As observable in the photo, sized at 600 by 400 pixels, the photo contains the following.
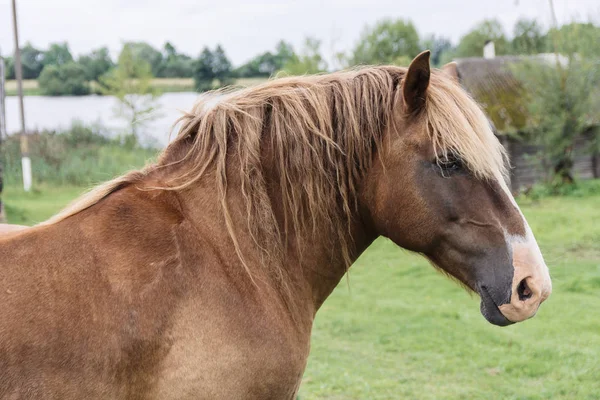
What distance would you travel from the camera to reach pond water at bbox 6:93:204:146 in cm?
2689

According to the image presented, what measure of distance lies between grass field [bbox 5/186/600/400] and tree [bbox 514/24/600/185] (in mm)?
9671

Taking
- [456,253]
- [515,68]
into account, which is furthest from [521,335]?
[515,68]

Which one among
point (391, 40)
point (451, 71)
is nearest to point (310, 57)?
point (391, 40)

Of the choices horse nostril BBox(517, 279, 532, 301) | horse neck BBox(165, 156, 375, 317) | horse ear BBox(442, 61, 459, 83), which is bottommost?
horse nostril BBox(517, 279, 532, 301)

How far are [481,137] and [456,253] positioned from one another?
0.47 m

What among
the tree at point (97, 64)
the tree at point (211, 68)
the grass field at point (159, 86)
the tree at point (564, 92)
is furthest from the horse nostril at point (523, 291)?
the tree at point (97, 64)

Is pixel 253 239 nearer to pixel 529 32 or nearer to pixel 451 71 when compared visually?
pixel 451 71

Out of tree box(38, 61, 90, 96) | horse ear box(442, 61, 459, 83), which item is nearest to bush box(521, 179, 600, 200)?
horse ear box(442, 61, 459, 83)

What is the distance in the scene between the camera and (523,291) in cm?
213

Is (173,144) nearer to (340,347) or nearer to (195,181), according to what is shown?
(195,181)

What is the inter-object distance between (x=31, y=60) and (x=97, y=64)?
656cm

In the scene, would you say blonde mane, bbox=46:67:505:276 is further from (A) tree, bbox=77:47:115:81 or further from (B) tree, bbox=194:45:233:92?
(A) tree, bbox=77:47:115:81

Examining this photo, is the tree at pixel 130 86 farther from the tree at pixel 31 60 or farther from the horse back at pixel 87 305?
the horse back at pixel 87 305

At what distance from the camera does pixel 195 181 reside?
2264 mm
